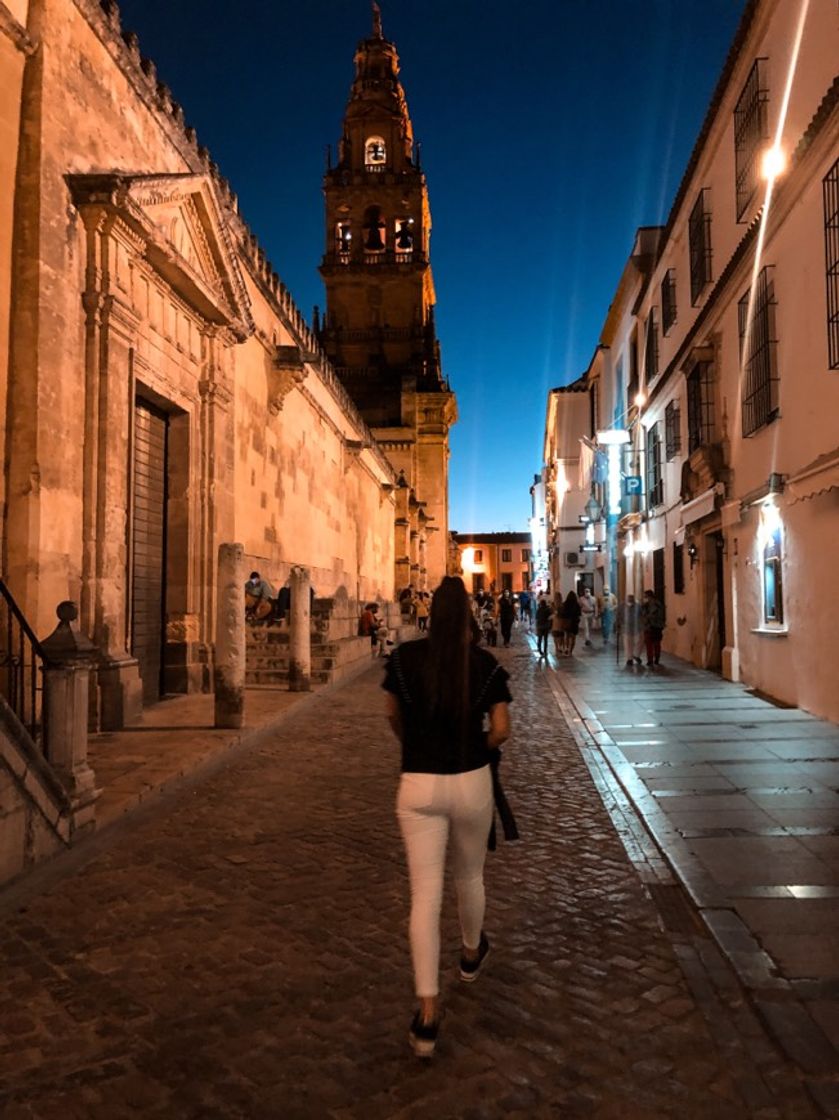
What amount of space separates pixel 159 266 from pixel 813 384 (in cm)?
828

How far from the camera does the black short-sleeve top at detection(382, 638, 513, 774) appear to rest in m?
3.06

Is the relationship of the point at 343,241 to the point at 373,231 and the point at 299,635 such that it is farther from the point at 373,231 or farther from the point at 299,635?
the point at 299,635

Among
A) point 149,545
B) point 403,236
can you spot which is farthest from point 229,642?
point 403,236

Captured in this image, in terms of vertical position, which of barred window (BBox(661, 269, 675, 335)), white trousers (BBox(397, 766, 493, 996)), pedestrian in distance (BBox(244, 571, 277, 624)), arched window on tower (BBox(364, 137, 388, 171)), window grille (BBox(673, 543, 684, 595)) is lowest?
white trousers (BBox(397, 766, 493, 996))

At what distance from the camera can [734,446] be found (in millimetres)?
13773

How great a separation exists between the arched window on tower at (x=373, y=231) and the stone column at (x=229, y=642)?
4634 cm

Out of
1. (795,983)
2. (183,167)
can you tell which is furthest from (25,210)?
(795,983)

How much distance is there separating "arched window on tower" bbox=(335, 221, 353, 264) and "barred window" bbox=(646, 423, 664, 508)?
3540cm

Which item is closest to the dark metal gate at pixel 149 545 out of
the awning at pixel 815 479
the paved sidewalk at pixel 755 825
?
the paved sidewalk at pixel 755 825

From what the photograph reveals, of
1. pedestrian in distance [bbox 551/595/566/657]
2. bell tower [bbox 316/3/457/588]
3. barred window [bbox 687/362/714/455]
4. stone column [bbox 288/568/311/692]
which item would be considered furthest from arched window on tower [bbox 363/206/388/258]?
stone column [bbox 288/568/311/692]

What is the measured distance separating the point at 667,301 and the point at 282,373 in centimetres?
877

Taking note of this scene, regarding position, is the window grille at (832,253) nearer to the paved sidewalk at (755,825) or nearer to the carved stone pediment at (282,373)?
the paved sidewalk at (755,825)

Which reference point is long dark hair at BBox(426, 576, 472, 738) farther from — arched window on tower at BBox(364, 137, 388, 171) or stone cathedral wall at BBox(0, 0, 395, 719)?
arched window on tower at BBox(364, 137, 388, 171)

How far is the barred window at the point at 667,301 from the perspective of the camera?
731 inches
